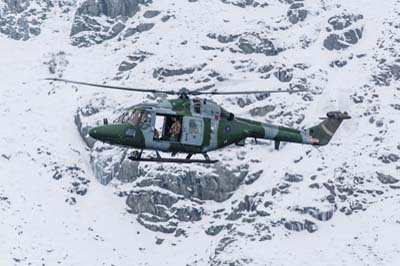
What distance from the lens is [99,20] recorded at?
192375 mm

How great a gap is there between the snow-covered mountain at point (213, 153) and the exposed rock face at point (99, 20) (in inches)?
12.7

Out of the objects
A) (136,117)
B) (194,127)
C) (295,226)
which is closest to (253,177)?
(295,226)

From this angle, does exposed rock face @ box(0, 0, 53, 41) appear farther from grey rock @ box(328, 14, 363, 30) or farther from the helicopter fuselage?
the helicopter fuselage

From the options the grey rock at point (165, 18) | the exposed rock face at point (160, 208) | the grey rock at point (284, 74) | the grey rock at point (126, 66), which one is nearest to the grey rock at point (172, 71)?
the grey rock at point (126, 66)

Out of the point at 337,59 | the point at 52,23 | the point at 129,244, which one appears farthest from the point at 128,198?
the point at 52,23

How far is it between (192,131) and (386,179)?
84.0 m

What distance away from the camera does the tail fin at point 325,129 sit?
7144cm

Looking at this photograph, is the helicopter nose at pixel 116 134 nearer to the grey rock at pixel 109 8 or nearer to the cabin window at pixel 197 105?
the cabin window at pixel 197 105

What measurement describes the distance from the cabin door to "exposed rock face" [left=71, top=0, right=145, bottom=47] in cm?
12411

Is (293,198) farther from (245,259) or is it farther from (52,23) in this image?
(52,23)

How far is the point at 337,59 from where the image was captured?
166 m

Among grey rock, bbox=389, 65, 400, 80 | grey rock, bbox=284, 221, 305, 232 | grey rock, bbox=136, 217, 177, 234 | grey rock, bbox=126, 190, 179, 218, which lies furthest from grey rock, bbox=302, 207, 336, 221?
grey rock, bbox=389, 65, 400, 80

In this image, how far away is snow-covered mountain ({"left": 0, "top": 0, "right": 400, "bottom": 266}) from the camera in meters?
137

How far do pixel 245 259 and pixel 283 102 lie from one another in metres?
35.7
